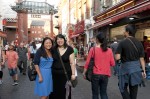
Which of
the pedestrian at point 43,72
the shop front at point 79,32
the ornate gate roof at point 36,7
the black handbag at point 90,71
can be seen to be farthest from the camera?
the ornate gate roof at point 36,7

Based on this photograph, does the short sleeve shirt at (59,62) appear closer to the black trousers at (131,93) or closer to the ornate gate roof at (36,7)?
the black trousers at (131,93)

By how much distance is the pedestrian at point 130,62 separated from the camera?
219 inches

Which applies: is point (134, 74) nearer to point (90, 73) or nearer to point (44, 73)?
point (90, 73)

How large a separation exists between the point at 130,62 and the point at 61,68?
129 centimetres

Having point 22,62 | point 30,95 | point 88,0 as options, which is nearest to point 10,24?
point 88,0

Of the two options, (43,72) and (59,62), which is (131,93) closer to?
Result: (59,62)

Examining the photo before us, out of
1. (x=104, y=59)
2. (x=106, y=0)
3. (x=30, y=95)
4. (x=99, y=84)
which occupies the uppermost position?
(x=106, y=0)

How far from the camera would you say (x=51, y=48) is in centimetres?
572

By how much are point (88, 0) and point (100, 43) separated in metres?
24.1

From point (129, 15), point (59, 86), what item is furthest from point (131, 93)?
point (129, 15)

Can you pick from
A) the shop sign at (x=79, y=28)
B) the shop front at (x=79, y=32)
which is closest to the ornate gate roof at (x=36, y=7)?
the shop front at (x=79, y=32)

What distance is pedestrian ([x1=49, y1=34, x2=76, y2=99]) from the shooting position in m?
5.55

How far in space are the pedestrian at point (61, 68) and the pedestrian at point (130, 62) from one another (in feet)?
2.98

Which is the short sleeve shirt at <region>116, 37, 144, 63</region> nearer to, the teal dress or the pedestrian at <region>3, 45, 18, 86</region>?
the teal dress
